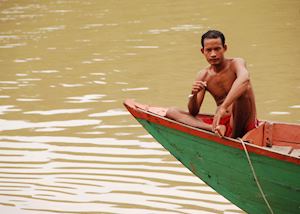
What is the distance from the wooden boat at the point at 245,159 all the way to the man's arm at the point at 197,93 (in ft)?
0.86

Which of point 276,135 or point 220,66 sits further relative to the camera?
point 276,135

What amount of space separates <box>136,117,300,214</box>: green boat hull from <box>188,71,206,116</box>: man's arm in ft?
1.05

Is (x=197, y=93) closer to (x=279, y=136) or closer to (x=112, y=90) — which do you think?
(x=279, y=136)

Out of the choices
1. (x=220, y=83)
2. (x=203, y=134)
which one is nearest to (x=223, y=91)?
(x=220, y=83)

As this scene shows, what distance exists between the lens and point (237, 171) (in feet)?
14.9

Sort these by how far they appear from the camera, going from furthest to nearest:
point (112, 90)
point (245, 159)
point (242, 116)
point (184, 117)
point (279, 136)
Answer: point (112, 90) < point (279, 136) < point (184, 117) < point (242, 116) < point (245, 159)

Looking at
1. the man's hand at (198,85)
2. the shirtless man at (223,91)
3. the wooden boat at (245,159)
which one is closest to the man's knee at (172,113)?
Result: the shirtless man at (223,91)

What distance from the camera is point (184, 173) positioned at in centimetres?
618

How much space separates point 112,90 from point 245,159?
16.4ft

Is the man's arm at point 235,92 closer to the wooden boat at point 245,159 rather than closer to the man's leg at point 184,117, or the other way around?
the wooden boat at point 245,159

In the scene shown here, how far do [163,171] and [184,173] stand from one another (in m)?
0.21

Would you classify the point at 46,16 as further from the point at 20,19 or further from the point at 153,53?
the point at 153,53

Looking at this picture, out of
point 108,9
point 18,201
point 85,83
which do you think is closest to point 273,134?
point 18,201

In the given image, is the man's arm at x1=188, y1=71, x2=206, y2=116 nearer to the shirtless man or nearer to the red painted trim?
the shirtless man
